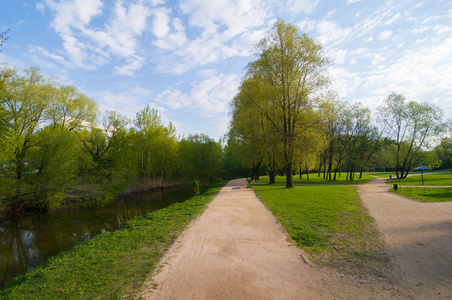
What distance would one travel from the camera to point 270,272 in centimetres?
433

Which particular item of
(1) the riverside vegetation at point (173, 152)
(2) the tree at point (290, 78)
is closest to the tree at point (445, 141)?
(1) the riverside vegetation at point (173, 152)

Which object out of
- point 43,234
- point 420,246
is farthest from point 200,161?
point 420,246

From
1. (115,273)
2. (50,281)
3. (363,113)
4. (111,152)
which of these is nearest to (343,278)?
(115,273)

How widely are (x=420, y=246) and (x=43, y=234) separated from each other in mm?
14268

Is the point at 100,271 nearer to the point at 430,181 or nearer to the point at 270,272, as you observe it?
the point at 270,272

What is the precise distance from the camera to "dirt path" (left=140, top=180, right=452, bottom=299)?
11.9 feet

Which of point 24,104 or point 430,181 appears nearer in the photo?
point 24,104

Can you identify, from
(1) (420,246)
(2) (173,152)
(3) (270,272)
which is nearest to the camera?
(3) (270,272)

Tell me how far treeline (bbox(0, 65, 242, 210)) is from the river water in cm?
138

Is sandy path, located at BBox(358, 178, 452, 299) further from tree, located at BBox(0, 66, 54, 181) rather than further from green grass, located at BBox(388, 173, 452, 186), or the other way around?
tree, located at BBox(0, 66, 54, 181)

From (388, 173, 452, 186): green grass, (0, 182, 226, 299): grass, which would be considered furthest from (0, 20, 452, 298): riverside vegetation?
(388, 173, 452, 186): green grass

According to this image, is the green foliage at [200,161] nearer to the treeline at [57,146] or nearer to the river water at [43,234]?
the treeline at [57,146]

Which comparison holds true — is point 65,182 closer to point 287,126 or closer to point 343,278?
point 343,278

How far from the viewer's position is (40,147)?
14711 mm
